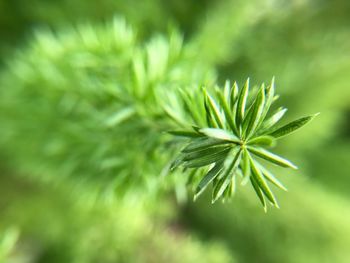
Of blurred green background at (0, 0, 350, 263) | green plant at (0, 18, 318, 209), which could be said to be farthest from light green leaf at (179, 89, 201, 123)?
blurred green background at (0, 0, 350, 263)

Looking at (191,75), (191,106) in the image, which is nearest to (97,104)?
(191,75)

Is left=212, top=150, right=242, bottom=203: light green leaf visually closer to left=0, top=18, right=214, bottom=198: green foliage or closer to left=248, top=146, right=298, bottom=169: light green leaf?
left=248, top=146, right=298, bottom=169: light green leaf

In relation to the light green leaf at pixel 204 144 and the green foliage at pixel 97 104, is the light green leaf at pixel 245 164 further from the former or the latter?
the green foliage at pixel 97 104

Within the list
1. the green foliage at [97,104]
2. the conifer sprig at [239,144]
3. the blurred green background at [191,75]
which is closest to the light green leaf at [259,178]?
the conifer sprig at [239,144]

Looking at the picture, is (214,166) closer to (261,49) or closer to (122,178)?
(122,178)

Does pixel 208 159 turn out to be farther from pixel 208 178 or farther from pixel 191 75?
pixel 191 75
